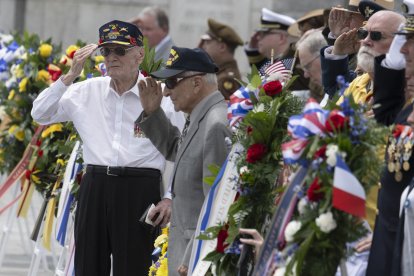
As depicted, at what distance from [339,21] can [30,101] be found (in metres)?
4.09

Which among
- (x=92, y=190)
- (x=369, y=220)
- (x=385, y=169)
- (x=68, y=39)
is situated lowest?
(x=68, y=39)

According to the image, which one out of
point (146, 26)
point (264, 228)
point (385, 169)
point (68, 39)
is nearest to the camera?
point (385, 169)

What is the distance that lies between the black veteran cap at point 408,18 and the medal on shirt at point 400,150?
16.0 inches

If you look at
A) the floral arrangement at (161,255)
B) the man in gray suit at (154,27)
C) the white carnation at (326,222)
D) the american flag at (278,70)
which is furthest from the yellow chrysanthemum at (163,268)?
the man in gray suit at (154,27)

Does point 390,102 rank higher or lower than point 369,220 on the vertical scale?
higher

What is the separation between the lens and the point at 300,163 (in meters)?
5.54

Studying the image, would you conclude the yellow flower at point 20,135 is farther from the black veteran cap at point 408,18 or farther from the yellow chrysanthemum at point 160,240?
the black veteran cap at point 408,18

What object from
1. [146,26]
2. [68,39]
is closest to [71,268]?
[146,26]

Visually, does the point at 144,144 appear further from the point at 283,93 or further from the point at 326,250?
the point at 326,250

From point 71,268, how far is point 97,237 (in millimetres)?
723

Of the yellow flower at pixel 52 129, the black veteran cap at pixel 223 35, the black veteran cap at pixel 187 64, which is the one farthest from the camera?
the black veteran cap at pixel 223 35

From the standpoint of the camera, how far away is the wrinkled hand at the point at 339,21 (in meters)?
8.34

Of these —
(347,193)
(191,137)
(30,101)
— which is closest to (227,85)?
(30,101)

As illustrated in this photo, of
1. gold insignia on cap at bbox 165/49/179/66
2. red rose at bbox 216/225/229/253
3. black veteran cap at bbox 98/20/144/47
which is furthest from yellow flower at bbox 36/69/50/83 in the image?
red rose at bbox 216/225/229/253
